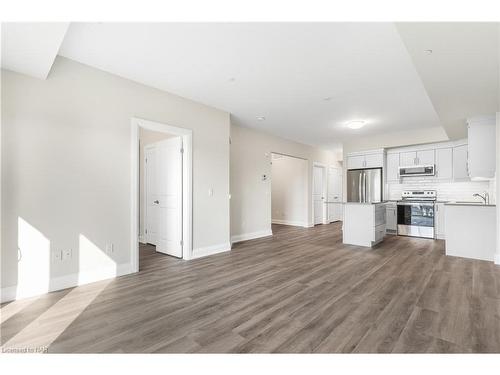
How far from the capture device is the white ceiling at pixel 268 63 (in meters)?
2.46

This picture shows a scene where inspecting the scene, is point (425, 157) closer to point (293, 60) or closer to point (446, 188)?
point (446, 188)

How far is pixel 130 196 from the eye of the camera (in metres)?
3.53

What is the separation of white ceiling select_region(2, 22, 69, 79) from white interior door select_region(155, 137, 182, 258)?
205 cm

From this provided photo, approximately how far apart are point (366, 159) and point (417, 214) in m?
1.96

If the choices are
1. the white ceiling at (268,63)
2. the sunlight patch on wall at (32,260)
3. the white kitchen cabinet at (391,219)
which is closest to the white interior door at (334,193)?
the white kitchen cabinet at (391,219)

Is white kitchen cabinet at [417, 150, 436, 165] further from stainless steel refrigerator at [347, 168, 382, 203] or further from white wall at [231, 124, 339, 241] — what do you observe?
white wall at [231, 124, 339, 241]

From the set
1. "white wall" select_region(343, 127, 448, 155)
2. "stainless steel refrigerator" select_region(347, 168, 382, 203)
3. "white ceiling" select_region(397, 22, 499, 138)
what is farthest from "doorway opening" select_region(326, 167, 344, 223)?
"white ceiling" select_region(397, 22, 499, 138)

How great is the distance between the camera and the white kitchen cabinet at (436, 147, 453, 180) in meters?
6.07

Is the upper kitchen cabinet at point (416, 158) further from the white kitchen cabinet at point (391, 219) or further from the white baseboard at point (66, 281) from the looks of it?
the white baseboard at point (66, 281)

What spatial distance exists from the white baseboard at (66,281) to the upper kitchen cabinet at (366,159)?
644cm

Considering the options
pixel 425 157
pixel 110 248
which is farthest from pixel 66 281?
pixel 425 157

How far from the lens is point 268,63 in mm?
3090
